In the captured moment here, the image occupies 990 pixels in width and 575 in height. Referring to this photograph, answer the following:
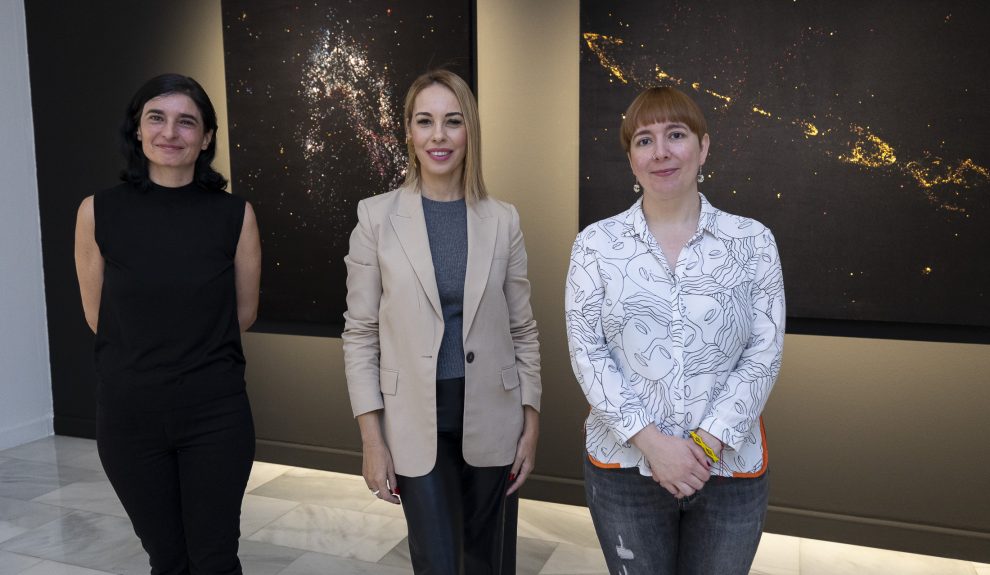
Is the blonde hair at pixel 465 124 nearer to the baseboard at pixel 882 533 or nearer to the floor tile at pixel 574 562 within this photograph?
the floor tile at pixel 574 562

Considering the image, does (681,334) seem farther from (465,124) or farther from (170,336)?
(170,336)

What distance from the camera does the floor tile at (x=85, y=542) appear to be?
10.5 feet

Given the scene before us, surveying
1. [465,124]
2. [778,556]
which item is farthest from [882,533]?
[465,124]

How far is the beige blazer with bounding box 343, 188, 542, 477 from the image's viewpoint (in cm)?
185

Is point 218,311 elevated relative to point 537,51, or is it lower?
lower

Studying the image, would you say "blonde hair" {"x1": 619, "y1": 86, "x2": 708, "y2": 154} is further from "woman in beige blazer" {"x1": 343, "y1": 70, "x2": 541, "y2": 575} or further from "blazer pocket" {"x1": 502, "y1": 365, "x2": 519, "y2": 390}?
"blazer pocket" {"x1": 502, "y1": 365, "x2": 519, "y2": 390}

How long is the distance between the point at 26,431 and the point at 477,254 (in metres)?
4.19

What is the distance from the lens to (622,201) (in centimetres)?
344

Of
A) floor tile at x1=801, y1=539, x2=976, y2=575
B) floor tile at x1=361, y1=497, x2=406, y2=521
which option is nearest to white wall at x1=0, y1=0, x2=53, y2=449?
floor tile at x1=361, y1=497, x2=406, y2=521

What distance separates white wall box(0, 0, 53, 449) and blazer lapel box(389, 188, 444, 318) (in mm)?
3633

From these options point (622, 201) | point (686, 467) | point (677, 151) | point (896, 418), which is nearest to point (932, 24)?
point (622, 201)

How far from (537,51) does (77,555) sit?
9.92 ft

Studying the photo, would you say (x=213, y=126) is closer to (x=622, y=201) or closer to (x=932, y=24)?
(x=622, y=201)

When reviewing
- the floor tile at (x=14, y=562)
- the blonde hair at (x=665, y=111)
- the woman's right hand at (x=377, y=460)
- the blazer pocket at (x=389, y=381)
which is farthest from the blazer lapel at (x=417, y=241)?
the floor tile at (x=14, y=562)
